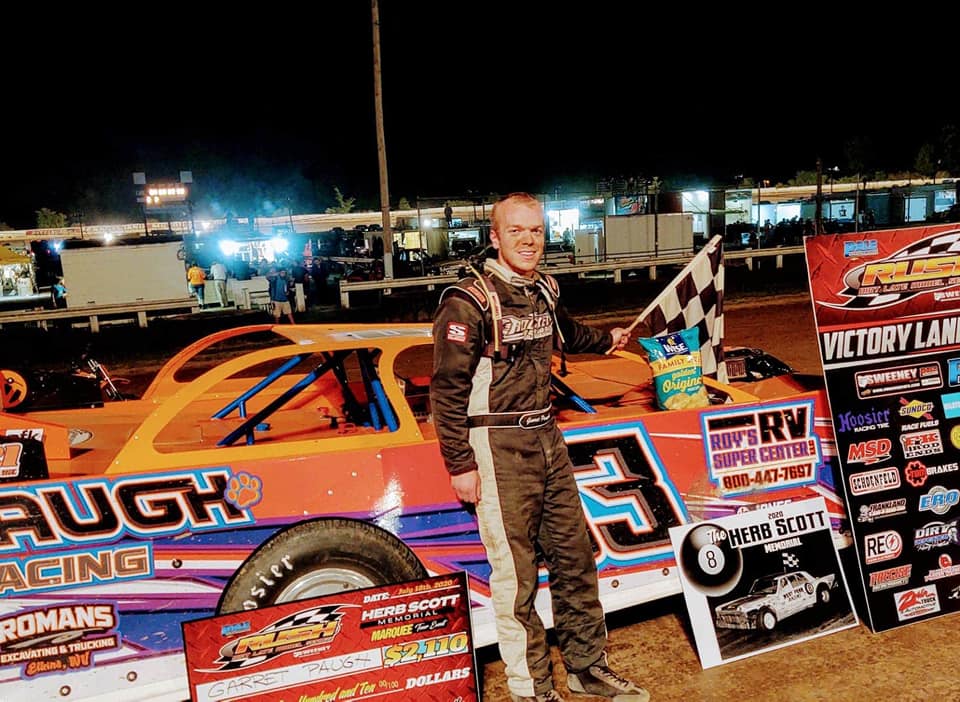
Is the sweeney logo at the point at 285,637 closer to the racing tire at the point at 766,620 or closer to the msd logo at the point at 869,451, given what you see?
the racing tire at the point at 766,620

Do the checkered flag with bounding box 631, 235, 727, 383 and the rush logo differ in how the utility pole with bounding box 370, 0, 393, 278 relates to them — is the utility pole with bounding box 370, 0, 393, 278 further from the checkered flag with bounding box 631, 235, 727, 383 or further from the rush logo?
the rush logo

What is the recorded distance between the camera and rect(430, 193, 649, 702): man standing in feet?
8.86

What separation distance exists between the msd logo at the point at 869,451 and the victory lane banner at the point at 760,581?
29cm

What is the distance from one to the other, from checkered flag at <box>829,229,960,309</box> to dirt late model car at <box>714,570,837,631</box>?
1.24m

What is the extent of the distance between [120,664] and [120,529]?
482 millimetres

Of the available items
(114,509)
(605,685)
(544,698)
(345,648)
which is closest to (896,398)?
(605,685)

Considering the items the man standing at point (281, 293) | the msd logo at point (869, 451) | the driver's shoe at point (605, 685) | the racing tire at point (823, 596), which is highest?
the man standing at point (281, 293)

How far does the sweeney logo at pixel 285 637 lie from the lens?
258 cm

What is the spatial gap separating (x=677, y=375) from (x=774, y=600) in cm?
111

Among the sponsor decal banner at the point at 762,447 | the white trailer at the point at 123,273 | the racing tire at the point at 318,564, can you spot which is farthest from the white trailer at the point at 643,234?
the racing tire at the point at 318,564

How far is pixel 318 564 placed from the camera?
9.40 ft

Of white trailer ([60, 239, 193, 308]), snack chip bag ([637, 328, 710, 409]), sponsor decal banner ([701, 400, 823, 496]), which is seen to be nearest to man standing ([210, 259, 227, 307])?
white trailer ([60, 239, 193, 308])

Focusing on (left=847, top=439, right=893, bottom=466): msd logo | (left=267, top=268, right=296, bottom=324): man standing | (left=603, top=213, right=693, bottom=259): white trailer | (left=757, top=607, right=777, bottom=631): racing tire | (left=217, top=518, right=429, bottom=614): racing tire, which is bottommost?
(left=757, top=607, right=777, bottom=631): racing tire

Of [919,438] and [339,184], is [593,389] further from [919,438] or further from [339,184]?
[339,184]
